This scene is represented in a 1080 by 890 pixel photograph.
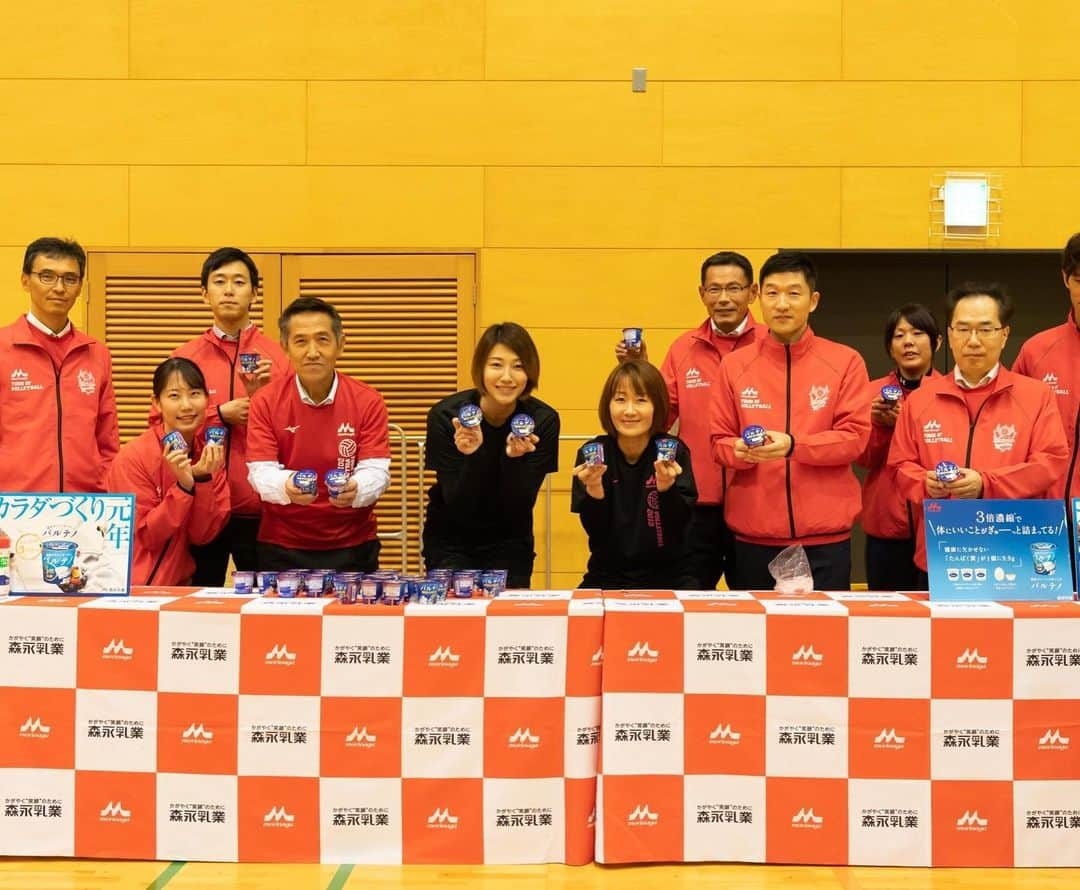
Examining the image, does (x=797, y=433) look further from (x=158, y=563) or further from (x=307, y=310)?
(x=158, y=563)

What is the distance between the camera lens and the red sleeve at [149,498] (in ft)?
12.8

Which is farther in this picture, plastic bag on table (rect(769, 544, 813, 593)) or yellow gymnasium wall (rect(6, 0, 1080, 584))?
yellow gymnasium wall (rect(6, 0, 1080, 584))

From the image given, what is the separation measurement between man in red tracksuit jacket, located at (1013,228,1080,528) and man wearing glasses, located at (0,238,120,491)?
3.81 m

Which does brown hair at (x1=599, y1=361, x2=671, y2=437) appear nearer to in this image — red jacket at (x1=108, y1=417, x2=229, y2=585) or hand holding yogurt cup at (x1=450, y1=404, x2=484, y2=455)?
hand holding yogurt cup at (x1=450, y1=404, x2=484, y2=455)

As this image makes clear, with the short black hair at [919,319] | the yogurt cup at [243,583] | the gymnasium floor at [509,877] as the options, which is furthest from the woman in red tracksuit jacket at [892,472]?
the yogurt cup at [243,583]

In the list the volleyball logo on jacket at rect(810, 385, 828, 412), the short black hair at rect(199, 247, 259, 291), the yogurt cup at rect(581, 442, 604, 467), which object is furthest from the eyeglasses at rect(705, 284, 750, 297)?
the short black hair at rect(199, 247, 259, 291)

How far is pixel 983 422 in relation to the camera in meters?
3.73

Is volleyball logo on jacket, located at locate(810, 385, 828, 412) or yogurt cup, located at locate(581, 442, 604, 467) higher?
volleyball logo on jacket, located at locate(810, 385, 828, 412)

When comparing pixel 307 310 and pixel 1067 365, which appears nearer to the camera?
pixel 307 310

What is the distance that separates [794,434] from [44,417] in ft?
9.86

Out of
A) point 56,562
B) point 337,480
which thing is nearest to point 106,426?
point 56,562

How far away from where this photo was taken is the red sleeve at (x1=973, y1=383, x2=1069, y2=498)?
11.7ft
